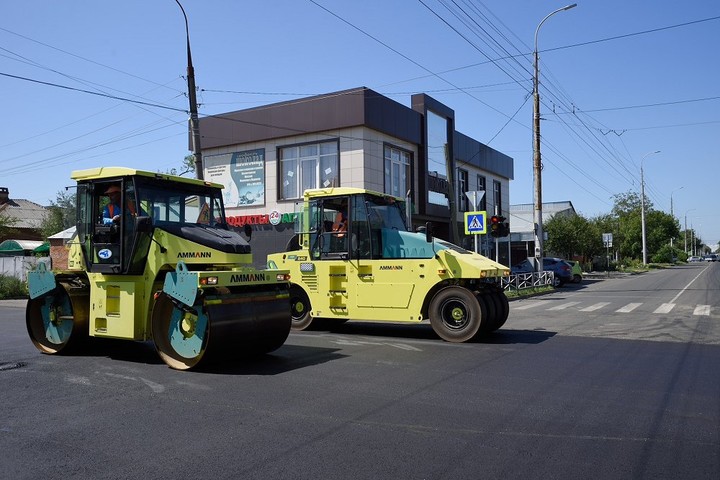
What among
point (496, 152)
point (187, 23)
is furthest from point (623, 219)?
point (187, 23)

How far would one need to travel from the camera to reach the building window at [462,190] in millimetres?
33875

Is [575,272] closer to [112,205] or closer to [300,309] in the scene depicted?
[300,309]

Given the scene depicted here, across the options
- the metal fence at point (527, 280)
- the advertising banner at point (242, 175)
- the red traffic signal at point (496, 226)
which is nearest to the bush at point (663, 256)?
the metal fence at point (527, 280)

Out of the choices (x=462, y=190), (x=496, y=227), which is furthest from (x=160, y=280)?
(x=462, y=190)

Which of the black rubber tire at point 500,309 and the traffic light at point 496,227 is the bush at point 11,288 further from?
the black rubber tire at point 500,309

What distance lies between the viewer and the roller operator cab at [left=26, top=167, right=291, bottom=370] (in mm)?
7965

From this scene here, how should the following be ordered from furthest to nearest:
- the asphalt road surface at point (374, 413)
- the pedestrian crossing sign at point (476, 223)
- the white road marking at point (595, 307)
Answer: the pedestrian crossing sign at point (476, 223) → the white road marking at point (595, 307) → the asphalt road surface at point (374, 413)

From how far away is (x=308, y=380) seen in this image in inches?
292

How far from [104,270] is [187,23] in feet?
40.3

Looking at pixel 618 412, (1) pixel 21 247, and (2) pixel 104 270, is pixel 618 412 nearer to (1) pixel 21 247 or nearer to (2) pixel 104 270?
(2) pixel 104 270

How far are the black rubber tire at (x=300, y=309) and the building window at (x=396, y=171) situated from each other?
13263 millimetres

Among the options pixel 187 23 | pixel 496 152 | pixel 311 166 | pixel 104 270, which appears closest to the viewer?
pixel 104 270

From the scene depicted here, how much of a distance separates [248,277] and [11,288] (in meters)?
22.7

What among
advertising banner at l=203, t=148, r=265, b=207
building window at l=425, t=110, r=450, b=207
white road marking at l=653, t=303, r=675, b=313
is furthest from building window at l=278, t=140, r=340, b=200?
white road marking at l=653, t=303, r=675, b=313
